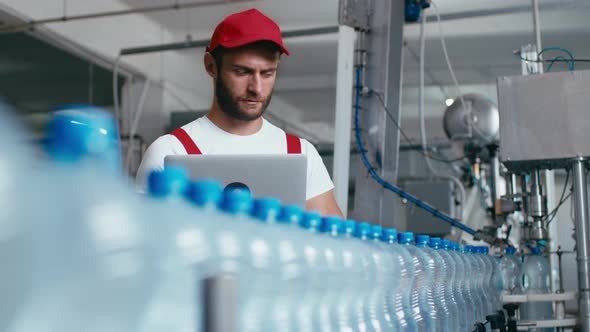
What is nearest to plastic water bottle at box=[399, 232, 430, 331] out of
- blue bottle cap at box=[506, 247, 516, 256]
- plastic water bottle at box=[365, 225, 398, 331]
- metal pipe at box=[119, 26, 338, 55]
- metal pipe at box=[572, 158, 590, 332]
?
plastic water bottle at box=[365, 225, 398, 331]

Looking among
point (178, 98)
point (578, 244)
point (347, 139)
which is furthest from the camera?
point (178, 98)

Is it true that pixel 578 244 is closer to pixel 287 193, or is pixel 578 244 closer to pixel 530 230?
pixel 530 230

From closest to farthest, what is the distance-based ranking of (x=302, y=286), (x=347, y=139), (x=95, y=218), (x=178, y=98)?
1. (x=95, y=218)
2. (x=302, y=286)
3. (x=347, y=139)
4. (x=178, y=98)

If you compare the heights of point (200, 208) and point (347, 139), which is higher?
point (347, 139)

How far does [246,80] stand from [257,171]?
46cm

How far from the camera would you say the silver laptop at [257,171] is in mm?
1402

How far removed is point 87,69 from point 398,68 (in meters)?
4.69

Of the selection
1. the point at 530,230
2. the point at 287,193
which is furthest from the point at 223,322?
the point at 530,230

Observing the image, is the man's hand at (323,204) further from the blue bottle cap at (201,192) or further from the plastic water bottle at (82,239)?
the plastic water bottle at (82,239)

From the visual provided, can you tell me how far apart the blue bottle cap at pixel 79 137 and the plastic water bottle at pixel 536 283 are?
8.10 ft

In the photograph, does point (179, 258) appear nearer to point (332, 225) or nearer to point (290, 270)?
point (290, 270)

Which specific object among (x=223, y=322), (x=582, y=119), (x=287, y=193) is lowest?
(x=223, y=322)

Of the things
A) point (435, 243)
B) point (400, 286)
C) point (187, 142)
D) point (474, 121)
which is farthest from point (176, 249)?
point (474, 121)

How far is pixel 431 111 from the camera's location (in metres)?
10.9
